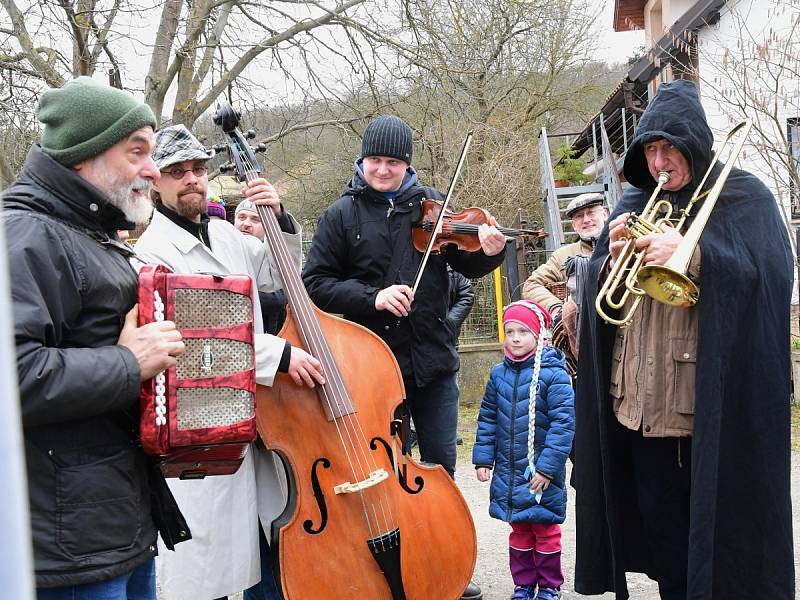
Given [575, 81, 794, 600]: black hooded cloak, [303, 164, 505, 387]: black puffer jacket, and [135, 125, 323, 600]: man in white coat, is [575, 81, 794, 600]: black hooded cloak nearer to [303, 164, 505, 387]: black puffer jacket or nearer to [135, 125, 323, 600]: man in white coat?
[303, 164, 505, 387]: black puffer jacket

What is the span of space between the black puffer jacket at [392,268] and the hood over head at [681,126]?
2.99 feet

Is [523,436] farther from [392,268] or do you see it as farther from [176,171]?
[176,171]

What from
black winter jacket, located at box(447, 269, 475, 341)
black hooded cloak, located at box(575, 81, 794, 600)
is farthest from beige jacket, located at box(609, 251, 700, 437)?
black winter jacket, located at box(447, 269, 475, 341)

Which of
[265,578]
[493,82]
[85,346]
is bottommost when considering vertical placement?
[265,578]

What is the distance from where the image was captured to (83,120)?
233 cm

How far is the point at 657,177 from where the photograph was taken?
3369 millimetres

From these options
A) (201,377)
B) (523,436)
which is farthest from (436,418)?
(201,377)

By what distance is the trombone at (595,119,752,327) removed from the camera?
299 centimetres

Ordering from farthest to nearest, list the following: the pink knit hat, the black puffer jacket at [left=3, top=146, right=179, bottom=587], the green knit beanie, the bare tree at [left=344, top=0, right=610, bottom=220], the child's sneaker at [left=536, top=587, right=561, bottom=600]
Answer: the bare tree at [left=344, top=0, right=610, bottom=220] → the pink knit hat → the child's sneaker at [left=536, top=587, right=561, bottom=600] → the green knit beanie → the black puffer jacket at [left=3, top=146, right=179, bottom=587]

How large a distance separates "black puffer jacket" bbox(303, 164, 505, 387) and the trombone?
83 centimetres

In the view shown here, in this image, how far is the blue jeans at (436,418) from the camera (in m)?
4.04

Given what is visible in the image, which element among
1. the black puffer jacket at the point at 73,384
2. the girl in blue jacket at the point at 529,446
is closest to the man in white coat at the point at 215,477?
the black puffer jacket at the point at 73,384

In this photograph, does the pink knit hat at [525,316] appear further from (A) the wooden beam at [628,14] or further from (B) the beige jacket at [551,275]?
(A) the wooden beam at [628,14]

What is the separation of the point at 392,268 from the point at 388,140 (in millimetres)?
580
